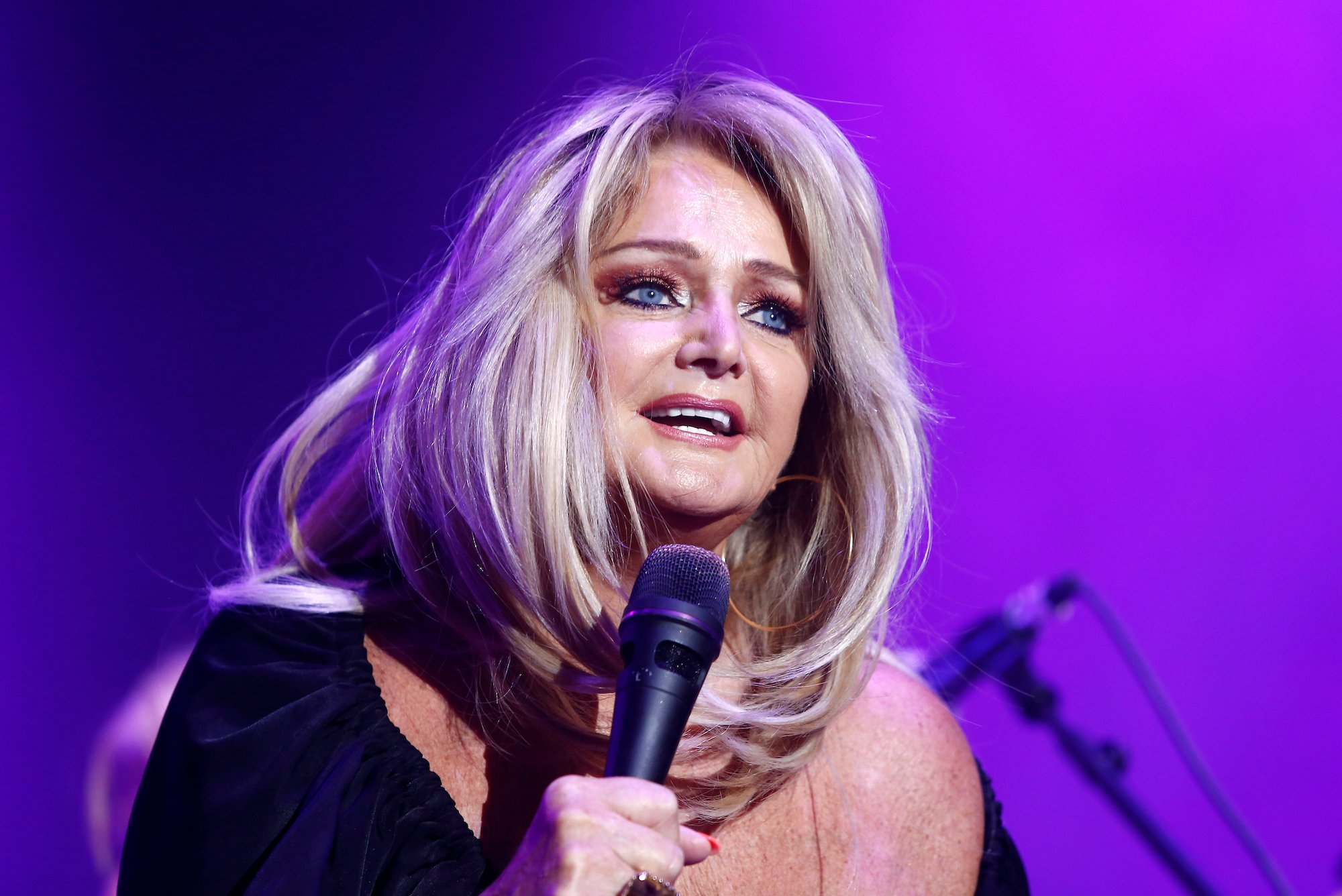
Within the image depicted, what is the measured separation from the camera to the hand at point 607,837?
0.78m

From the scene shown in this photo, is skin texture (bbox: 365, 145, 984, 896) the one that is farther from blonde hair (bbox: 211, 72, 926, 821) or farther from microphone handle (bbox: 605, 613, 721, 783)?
microphone handle (bbox: 605, 613, 721, 783)

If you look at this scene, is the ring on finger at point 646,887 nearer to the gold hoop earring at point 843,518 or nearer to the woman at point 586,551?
the woman at point 586,551

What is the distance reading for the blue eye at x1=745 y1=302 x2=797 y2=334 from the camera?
147 cm

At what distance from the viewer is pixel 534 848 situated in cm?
85

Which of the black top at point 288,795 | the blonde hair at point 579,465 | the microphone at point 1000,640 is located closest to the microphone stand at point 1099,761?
the microphone at point 1000,640

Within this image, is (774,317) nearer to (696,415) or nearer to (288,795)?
(696,415)

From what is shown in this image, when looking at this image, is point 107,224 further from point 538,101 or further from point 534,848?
point 534,848

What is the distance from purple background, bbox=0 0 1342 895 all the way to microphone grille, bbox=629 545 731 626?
3.23 feet

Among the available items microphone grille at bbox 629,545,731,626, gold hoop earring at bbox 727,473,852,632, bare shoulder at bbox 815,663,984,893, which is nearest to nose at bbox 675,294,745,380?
gold hoop earring at bbox 727,473,852,632

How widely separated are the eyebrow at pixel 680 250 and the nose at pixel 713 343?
2.8 inches

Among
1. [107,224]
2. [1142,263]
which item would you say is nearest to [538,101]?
[107,224]

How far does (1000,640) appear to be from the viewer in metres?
1.97

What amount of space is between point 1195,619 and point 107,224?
6.77 feet

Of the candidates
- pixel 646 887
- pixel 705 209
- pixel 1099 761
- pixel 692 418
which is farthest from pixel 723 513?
→ pixel 1099 761
